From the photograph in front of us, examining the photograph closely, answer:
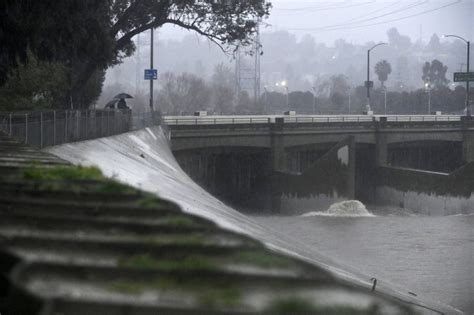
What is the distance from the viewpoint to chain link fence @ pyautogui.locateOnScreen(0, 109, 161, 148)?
20484mm

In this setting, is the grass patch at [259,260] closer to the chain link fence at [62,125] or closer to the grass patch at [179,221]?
the grass patch at [179,221]

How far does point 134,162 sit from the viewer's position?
Answer: 23953mm

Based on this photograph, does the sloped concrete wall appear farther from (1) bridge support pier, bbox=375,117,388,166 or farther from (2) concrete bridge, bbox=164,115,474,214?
(1) bridge support pier, bbox=375,117,388,166

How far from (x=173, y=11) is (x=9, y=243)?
39788mm

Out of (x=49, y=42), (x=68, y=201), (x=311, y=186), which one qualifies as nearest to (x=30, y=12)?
(x=49, y=42)

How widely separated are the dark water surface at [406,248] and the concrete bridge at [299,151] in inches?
357

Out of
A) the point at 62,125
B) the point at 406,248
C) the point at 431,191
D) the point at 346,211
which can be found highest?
the point at 62,125

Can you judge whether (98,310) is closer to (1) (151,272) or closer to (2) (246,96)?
(1) (151,272)

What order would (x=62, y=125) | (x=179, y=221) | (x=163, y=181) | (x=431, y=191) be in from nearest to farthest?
(x=179, y=221)
(x=163, y=181)
(x=62, y=125)
(x=431, y=191)

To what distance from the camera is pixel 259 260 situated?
4.70 m

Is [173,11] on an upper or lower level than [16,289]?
upper

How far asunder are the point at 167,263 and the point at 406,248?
27.2m

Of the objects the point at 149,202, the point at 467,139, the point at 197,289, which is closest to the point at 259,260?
the point at 197,289

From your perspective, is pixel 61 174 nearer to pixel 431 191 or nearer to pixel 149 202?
pixel 149 202
